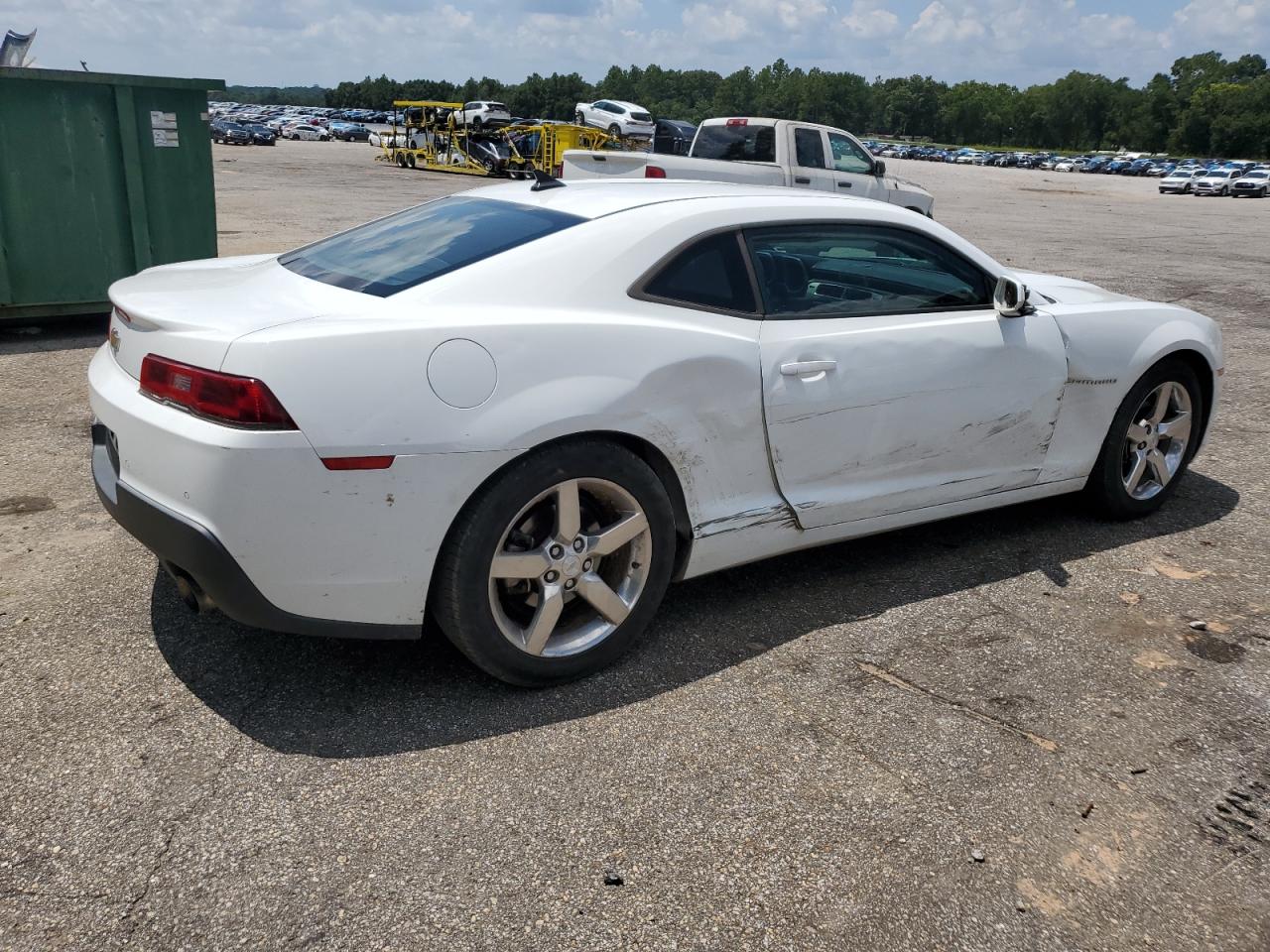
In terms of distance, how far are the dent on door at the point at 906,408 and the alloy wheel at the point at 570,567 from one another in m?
0.63

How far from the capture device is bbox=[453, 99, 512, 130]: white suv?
33.2 m

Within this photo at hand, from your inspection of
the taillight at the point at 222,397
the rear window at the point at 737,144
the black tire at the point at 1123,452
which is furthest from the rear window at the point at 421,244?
the rear window at the point at 737,144

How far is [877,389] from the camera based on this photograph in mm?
3729

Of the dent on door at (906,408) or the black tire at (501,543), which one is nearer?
the black tire at (501,543)

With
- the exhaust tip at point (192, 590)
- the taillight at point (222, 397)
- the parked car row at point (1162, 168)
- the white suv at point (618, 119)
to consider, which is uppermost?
the taillight at point (222, 397)

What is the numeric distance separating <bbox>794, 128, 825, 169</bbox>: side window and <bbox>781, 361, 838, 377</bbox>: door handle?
428 inches

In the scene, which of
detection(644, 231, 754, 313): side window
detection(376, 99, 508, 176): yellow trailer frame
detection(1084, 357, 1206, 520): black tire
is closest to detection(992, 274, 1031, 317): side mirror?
detection(1084, 357, 1206, 520): black tire

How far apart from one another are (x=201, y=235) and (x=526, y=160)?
23.0m

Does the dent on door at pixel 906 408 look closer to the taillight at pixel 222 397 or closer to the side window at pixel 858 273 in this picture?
the side window at pixel 858 273

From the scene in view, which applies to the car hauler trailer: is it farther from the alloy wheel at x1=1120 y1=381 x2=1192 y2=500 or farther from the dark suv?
the alloy wheel at x1=1120 y1=381 x2=1192 y2=500

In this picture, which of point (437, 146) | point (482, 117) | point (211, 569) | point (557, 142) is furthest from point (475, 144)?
point (211, 569)

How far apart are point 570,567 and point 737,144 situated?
39.4 ft

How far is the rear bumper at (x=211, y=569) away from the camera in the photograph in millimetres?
2768

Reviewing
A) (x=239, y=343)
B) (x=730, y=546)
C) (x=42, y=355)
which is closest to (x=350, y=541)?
(x=239, y=343)
